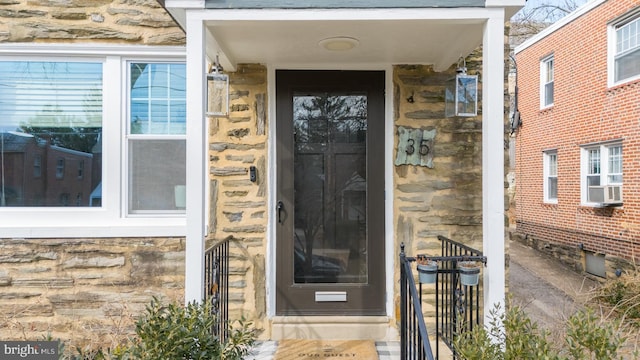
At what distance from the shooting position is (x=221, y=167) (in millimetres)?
3113

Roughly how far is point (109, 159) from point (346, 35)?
6.80 ft

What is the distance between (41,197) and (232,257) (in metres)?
1.59

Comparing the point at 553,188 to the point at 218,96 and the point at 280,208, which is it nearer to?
the point at 280,208

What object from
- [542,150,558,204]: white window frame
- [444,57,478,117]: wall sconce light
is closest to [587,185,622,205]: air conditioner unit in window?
[542,150,558,204]: white window frame

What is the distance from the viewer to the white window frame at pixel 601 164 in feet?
25.7

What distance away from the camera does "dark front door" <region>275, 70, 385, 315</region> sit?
10.3ft

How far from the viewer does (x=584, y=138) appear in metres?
8.40

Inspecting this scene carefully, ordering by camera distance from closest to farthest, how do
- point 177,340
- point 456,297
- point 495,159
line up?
point 177,340 < point 495,159 < point 456,297

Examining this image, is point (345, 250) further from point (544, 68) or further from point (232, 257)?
point (544, 68)

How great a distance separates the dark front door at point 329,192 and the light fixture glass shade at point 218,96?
21.1 inches

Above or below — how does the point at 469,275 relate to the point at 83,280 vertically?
above

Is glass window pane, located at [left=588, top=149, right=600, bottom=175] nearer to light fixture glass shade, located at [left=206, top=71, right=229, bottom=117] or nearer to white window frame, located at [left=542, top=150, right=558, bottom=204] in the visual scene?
white window frame, located at [left=542, top=150, right=558, bottom=204]

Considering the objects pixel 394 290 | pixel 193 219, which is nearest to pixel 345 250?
pixel 394 290

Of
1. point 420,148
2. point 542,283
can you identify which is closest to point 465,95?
point 420,148
